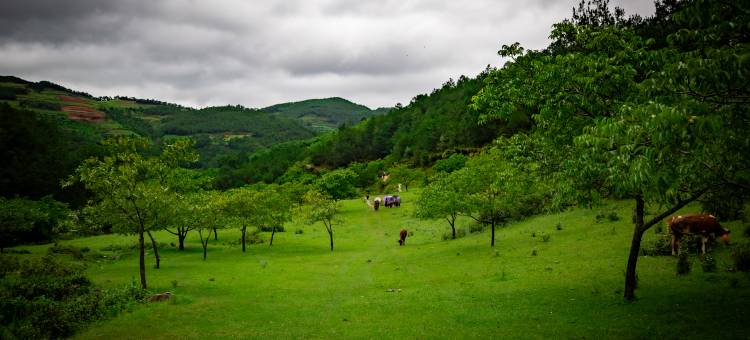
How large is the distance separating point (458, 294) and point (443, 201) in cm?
2078

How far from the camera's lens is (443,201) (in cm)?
4303

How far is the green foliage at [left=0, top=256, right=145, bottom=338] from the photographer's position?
750 inches

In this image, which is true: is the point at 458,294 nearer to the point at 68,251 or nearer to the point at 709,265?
the point at 709,265

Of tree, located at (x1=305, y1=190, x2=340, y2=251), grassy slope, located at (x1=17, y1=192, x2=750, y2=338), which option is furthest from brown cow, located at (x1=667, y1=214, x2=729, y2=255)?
tree, located at (x1=305, y1=190, x2=340, y2=251)

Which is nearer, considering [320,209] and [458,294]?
[458,294]

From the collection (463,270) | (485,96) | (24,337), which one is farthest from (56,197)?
(485,96)

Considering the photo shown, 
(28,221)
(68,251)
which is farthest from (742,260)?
(28,221)

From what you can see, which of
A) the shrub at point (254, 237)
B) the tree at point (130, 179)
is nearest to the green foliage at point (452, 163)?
the shrub at point (254, 237)

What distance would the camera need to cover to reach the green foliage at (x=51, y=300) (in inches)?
750

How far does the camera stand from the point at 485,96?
19.4 metres

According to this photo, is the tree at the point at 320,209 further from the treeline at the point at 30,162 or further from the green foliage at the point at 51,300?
the treeline at the point at 30,162

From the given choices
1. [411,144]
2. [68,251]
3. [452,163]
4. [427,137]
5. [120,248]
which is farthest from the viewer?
[411,144]

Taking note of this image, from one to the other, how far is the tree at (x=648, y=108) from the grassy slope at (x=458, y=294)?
299 cm

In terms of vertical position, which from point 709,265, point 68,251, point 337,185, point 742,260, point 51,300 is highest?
point 337,185
